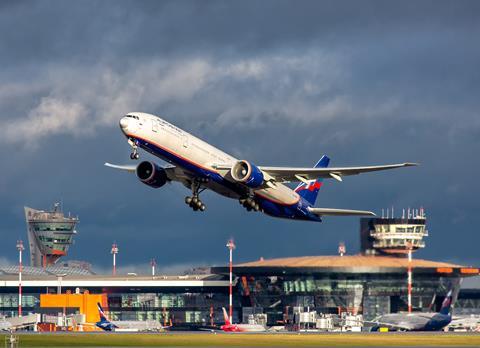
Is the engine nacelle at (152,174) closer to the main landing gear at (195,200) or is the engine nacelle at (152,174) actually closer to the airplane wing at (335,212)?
the main landing gear at (195,200)

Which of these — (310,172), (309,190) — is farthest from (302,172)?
(309,190)

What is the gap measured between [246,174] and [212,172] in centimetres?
363

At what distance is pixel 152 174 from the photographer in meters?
118

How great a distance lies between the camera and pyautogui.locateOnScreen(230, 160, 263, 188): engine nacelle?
115 metres

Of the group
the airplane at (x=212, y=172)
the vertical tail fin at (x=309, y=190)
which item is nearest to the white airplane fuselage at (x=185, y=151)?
the airplane at (x=212, y=172)

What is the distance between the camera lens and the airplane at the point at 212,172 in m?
110

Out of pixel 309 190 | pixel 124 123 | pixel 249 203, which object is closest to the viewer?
pixel 124 123

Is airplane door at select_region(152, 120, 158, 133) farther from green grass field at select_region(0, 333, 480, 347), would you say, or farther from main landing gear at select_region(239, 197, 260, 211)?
green grass field at select_region(0, 333, 480, 347)

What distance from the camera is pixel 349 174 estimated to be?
119000mm

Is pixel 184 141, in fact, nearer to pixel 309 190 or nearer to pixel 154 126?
pixel 154 126

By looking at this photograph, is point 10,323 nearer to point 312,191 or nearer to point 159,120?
point 312,191

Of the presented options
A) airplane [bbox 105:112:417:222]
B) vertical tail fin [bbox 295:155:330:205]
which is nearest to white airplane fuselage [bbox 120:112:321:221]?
airplane [bbox 105:112:417:222]

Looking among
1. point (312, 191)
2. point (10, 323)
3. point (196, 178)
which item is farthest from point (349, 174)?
point (10, 323)

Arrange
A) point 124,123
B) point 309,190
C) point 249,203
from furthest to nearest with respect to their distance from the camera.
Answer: point 309,190 → point 249,203 → point 124,123
